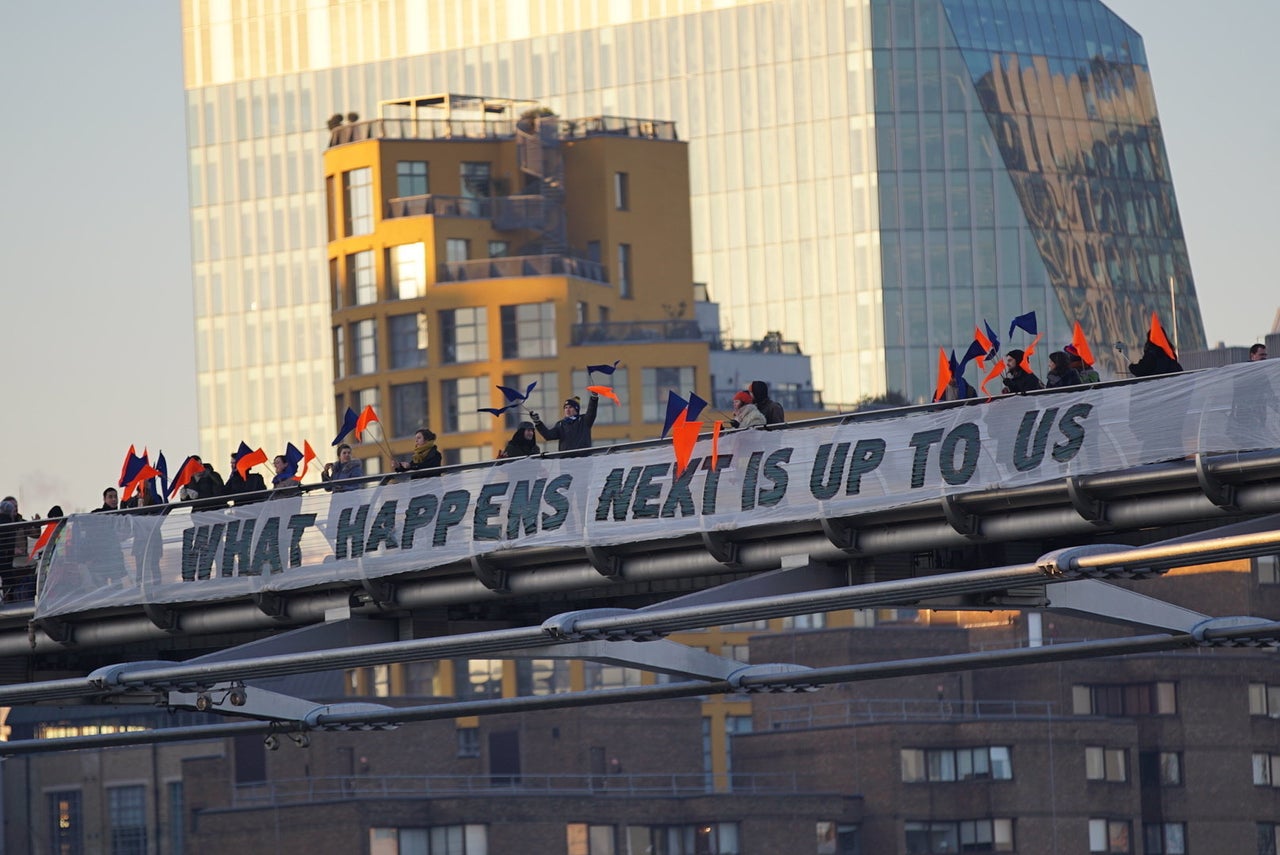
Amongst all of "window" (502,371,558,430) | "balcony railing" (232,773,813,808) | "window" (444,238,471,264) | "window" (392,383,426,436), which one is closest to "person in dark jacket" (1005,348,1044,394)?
"window" (502,371,558,430)

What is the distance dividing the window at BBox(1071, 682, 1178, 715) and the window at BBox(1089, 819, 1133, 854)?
6591 millimetres

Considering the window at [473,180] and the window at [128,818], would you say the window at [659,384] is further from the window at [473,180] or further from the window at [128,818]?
the window at [128,818]

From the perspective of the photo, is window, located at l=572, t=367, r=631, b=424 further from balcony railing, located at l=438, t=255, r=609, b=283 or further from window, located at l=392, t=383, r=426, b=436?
window, located at l=392, t=383, r=426, b=436

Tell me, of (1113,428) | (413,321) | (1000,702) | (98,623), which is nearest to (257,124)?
(413,321)

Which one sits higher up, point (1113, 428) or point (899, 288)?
point (899, 288)

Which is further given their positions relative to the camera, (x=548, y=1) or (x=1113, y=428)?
(x=548, y=1)

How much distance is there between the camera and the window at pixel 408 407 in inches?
4961

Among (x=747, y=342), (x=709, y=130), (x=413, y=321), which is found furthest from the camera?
(x=709, y=130)

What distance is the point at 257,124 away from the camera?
184 metres

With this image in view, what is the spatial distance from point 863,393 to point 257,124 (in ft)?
150

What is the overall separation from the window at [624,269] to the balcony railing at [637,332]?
7.90ft

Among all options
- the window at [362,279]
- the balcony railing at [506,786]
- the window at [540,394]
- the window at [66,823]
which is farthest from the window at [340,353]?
the window at [66,823]

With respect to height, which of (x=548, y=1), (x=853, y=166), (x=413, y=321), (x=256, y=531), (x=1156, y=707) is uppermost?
(x=548, y=1)

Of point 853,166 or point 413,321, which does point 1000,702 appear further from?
point 853,166
